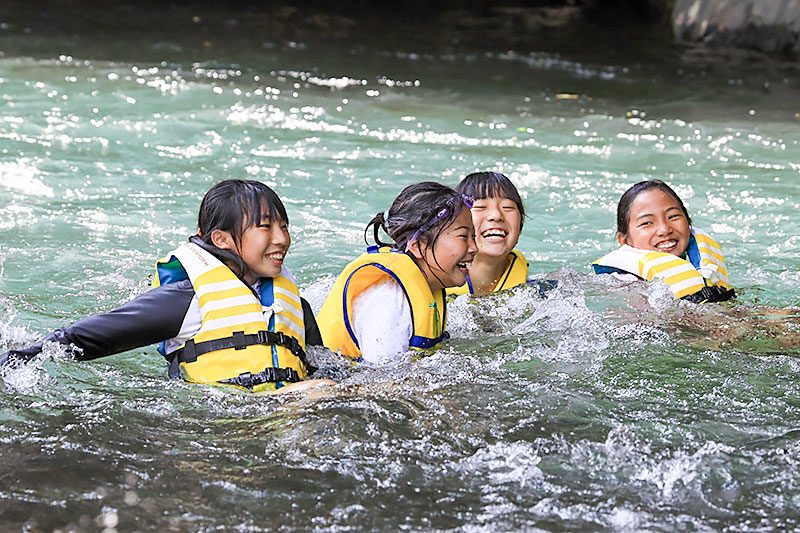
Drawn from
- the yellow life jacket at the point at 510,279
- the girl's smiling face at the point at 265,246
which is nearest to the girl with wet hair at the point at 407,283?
the girl's smiling face at the point at 265,246

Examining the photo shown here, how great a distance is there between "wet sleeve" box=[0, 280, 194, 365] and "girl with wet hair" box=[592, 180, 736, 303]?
2.77 metres

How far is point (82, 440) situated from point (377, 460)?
3.47 feet

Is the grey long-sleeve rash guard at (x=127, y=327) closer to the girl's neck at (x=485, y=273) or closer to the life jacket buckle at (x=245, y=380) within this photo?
the life jacket buckle at (x=245, y=380)

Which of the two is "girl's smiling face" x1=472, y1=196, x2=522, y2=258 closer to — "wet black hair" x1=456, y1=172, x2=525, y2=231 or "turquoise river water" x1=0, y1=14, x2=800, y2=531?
"wet black hair" x1=456, y1=172, x2=525, y2=231

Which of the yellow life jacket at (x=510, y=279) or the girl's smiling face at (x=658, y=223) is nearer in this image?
the yellow life jacket at (x=510, y=279)

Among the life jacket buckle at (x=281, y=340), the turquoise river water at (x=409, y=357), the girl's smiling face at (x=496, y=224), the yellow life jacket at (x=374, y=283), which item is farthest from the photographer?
the girl's smiling face at (x=496, y=224)

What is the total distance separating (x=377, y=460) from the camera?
11.1ft

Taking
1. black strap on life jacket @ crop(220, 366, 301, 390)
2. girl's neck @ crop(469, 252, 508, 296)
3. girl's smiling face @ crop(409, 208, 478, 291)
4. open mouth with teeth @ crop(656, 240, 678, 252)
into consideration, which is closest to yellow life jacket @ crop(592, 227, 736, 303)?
open mouth with teeth @ crop(656, 240, 678, 252)

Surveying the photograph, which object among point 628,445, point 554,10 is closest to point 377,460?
point 628,445

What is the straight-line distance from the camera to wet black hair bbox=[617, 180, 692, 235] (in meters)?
5.79

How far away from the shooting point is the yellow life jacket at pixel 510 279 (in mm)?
5527

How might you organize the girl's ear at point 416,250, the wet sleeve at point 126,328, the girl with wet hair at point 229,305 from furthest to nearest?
the girl's ear at point 416,250 → the girl with wet hair at point 229,305 → the wet sleeve at point 126,328

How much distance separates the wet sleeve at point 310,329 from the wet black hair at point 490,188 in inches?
56.7

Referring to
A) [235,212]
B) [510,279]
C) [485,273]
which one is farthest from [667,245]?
[235,212]
